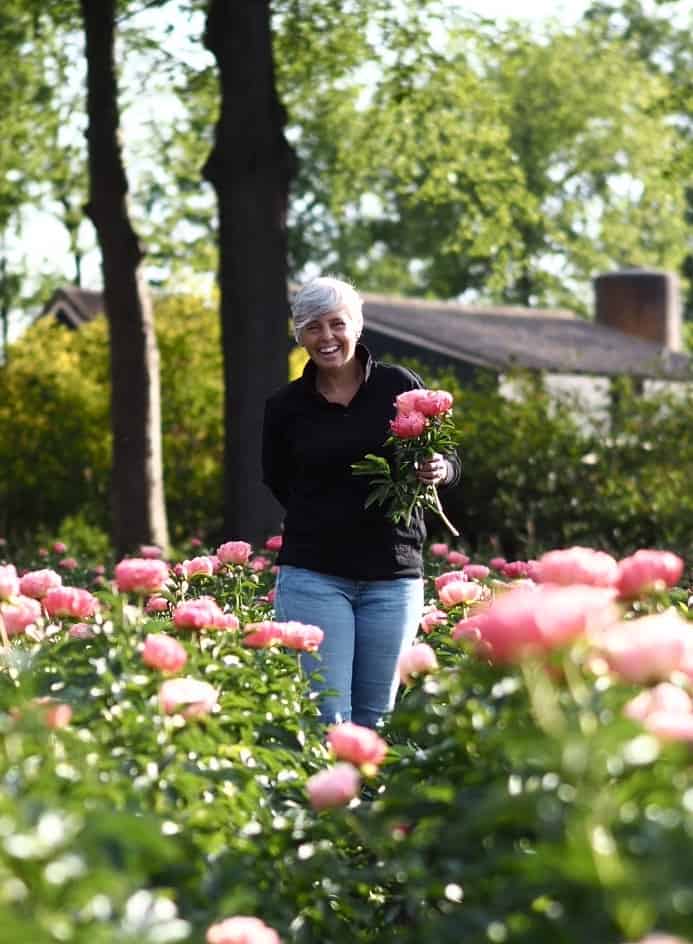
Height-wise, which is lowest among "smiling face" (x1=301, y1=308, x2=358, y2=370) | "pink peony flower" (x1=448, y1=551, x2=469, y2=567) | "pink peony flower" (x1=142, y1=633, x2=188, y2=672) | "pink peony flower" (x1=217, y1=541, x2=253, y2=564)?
"pink peony flower" (x1=448, y1=551, x2=469, y2=567)

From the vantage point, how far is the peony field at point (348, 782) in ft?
7.23

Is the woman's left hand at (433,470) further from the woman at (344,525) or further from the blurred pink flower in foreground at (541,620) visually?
the blurred pink flower in foreground at (541,620)

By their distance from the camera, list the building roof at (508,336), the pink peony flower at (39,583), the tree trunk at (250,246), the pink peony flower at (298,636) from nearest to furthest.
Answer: the pink peony flower at (298,636)
the pink peony flower at (39,583)
the tree trunk at (250,246)
the building roof at (508,336)

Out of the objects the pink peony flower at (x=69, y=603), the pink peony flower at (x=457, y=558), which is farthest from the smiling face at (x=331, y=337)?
the pink peony flower at (x=457, y=558)

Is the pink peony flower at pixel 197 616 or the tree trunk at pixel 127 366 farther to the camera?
the tree trunk at pixel 127 366

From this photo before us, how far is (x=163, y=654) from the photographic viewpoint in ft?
10.1

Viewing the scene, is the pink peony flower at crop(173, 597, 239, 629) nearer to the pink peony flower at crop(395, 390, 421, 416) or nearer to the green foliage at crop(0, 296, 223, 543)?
the pink peony flower at crop(395, 390, 421, 416)

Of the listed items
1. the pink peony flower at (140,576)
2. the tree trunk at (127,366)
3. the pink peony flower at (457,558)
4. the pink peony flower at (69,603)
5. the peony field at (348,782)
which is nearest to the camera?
the peony field at (348,782)

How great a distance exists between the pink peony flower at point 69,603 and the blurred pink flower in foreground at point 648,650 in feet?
5.22

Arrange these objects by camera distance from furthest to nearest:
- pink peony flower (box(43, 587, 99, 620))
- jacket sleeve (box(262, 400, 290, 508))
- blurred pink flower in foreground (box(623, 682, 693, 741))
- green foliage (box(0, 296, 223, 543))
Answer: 1. green foliage (box(0, 296, 223, 543))
2. jacket sleeve (box(262, 400, 290, 508))
3. pink peony flower (box(43, 587, 99, 620))
4. blurred pink flower in foreground (box(623, 682, 693, 741))

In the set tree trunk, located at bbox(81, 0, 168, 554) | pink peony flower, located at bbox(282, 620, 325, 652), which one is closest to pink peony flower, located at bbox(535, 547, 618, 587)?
pink peony flower, located at bbox(282, 620, 325, 652)

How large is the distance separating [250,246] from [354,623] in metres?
6.53

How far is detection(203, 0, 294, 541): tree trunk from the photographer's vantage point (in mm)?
10883

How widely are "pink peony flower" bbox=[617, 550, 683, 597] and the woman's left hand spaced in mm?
1674
